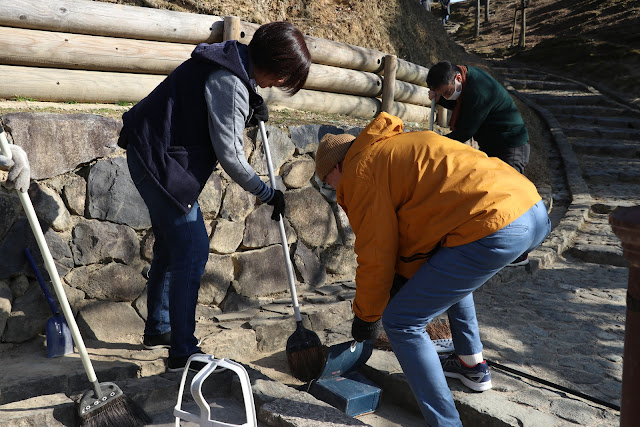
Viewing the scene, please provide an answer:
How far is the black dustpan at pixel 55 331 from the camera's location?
3449 mm

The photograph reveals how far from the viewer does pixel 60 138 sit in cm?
357

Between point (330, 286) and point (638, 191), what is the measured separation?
239 inches

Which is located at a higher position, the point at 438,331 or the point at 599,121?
the point at 599,121

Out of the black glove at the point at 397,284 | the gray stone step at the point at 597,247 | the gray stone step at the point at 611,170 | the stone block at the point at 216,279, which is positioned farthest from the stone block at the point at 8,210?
the gray stone step at the point at 611,170

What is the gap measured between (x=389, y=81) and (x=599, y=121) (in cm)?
779

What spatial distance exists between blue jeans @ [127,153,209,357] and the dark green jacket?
2.48m

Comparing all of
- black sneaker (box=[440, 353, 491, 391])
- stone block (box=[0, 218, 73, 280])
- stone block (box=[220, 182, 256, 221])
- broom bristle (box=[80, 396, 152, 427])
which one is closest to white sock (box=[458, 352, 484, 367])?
black sneaker (box=[440, 353, 491, 391])

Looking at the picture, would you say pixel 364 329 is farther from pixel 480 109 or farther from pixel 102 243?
pixel 480 109

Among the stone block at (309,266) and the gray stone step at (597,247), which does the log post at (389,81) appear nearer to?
the stone block at (309,266)

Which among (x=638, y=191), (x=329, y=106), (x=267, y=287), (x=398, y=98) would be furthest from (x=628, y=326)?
(x=638, y=191)

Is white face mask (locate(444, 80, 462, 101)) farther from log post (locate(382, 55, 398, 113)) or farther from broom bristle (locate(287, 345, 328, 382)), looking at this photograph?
broom bristle (locate(287, 345, 328, 382))

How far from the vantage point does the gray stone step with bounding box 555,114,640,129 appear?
463 inches

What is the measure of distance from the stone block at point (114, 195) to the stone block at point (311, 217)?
127cm

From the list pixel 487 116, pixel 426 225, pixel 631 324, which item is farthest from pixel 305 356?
pixel 487 116
